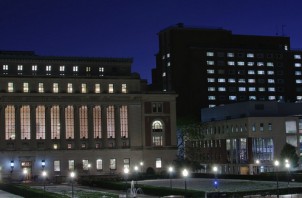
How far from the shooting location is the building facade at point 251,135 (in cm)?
14062

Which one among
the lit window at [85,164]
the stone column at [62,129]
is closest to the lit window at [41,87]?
the stone column at [62,129]

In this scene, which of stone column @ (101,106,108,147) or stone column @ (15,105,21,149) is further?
stone column @ (101,106,108,147)

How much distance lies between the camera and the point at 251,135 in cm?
14075

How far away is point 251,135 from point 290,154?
1303cm

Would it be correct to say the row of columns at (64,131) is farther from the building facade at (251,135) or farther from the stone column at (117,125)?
the building facade at (251,135)

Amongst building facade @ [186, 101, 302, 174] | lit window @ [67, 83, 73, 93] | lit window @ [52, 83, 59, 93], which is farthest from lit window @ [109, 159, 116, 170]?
building facade @ [186, 101, 302, 174]

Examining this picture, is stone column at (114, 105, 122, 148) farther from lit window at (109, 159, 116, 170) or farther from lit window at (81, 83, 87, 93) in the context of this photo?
lit window at (81, 83, 87, 93)

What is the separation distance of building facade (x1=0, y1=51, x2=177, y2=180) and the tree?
85.3 ft

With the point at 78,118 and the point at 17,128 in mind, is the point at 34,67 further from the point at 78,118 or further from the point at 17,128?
the point at 78,118

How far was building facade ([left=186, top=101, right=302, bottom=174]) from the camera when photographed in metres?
141

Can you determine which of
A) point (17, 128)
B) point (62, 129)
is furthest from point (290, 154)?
point (17, 128)

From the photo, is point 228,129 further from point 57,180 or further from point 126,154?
point 57,180

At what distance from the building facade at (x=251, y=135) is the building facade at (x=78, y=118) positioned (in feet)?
46.4

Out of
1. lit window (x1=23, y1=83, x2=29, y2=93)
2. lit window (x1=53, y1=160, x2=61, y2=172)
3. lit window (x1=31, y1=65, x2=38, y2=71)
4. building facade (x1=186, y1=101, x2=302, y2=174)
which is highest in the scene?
lit window (x1=31, y1=65, x2=38, y2=71)
